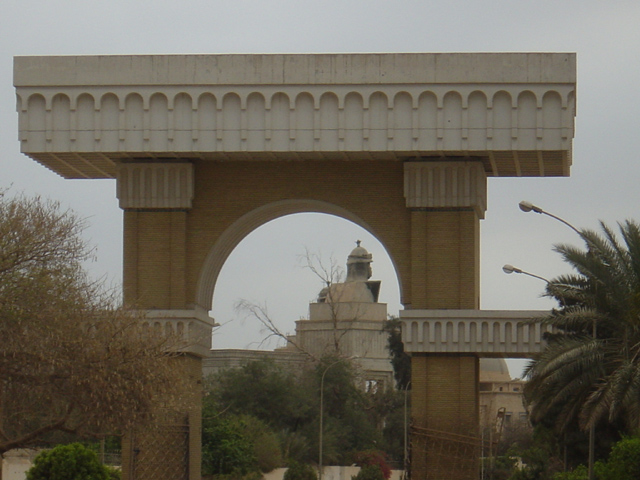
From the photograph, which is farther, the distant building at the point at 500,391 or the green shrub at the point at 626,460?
the distant building at the point at 500,391

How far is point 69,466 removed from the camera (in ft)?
81.7

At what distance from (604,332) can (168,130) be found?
873 cm

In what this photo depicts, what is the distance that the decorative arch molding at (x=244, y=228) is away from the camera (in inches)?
970

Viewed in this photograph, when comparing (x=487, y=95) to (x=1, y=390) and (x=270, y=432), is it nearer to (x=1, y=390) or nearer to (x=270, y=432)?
(x=1, y=390)

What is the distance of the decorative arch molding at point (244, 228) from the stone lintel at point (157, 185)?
115cm

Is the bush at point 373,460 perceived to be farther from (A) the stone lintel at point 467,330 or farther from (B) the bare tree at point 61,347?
(B) the bare tree at point 61,347

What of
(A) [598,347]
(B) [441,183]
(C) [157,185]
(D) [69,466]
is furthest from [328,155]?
(D) [69,466]

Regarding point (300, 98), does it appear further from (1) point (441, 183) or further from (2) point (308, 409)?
(2) point (308, 409)

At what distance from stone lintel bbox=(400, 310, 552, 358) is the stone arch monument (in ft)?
0.09

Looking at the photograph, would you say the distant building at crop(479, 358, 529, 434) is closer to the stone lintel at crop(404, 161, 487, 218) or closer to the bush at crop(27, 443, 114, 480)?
the bush at crop(27, 443, 114, 480)

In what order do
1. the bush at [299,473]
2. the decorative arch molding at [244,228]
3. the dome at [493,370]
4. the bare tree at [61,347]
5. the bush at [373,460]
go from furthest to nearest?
the dome at [493,370] < the bush at [373,460] < the bush at [299,473] < the decorative arch molding at [244,228] < the bare tree at [61,347]

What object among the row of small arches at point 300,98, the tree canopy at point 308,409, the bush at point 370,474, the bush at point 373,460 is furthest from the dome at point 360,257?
the row of small arches at point 300,98

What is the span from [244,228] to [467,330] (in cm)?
503

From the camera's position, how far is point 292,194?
24688mm
